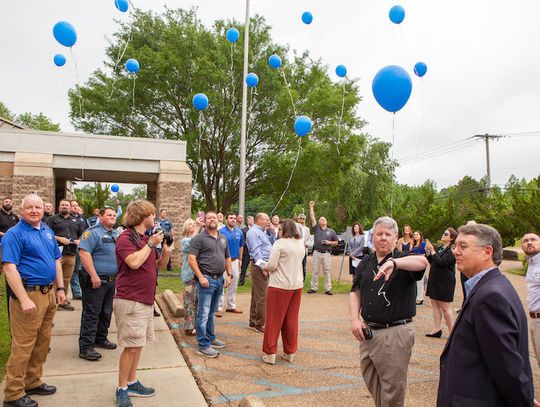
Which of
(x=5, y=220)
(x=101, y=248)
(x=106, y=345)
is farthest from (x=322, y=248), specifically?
(x=5, y=220)

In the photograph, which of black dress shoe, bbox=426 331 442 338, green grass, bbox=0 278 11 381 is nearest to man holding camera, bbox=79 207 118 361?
green grass, bbox=0 278 11 381

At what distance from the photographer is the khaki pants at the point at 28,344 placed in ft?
13.0

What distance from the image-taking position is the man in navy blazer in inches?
Answer: 81.1

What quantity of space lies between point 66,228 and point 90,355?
332cm

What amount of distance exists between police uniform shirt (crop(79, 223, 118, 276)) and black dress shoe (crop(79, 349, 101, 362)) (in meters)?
0.93

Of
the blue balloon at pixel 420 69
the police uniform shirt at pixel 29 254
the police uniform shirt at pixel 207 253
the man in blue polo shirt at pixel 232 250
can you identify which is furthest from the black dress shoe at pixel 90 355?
the blue balloon at pixel 420 69

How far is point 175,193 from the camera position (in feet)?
50.7

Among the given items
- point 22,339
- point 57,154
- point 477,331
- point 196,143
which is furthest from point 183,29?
point 477,331

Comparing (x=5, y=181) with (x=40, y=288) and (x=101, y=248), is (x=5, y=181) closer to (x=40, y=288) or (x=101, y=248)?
(x=101, y=248)

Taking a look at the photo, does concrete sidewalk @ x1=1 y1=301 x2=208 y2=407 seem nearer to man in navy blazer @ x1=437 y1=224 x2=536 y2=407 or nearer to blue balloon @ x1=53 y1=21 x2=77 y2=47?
man in navy blazer @ x1=437 y1=224 x2=536 y2=407

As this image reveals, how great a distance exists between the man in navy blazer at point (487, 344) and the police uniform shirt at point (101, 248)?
4.37 meters

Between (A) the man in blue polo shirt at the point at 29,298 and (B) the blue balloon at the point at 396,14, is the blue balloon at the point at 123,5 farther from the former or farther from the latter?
(A) the man in blue polo shirt at the point at 29,298

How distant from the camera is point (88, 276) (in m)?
5.50

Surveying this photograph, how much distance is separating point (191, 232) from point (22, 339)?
3293 millimetres
